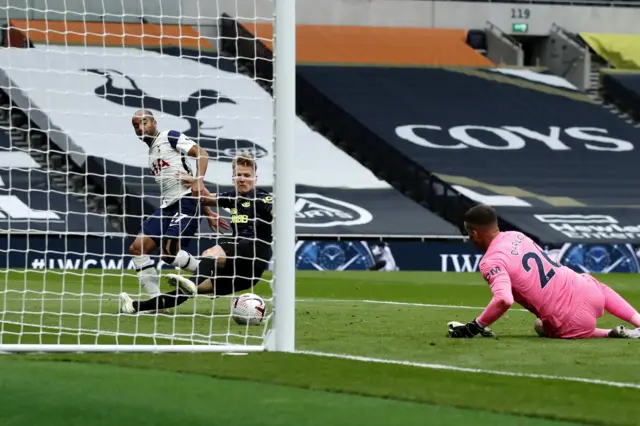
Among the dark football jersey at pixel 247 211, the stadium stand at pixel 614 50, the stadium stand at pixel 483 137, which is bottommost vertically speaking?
the stadium stand at pixel 483 137

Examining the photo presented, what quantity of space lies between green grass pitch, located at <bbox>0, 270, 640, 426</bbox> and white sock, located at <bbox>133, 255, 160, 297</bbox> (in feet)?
2.25

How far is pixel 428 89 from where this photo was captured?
111ft

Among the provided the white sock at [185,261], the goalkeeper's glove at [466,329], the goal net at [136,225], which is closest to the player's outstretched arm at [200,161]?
the goal net at [136,225]

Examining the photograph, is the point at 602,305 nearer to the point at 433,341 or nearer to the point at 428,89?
the point at 433,341

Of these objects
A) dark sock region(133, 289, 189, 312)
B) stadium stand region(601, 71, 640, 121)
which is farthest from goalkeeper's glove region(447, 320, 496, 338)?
stadium stand region(601, 71, 640, 121)

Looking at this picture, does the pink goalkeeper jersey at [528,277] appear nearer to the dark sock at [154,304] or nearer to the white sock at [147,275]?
the dark sock at [154,304]

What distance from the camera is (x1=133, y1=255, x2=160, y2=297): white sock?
1134cm

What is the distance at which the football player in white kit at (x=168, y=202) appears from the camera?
1101cm

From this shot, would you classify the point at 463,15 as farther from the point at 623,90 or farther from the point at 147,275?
the point at 147,275

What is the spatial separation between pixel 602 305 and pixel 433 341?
1.20 m

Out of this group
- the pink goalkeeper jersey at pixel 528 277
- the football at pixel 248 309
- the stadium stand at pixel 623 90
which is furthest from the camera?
the stadium stand at pixel 623 90

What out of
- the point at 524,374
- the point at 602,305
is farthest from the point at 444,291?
the point at 524,374

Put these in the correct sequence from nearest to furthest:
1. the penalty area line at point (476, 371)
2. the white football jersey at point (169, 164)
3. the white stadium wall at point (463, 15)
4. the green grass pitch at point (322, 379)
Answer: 1. the green grass pitch at point (322, 379)
2. the penalty area line at point (476, 371)
3. the white football jersey at point (169, 164)
4. the white stadium wall at point (463, 15)

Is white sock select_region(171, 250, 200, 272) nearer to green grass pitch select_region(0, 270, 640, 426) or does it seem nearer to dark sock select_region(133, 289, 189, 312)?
dark sock select_region(133, 289, 189, 312)
